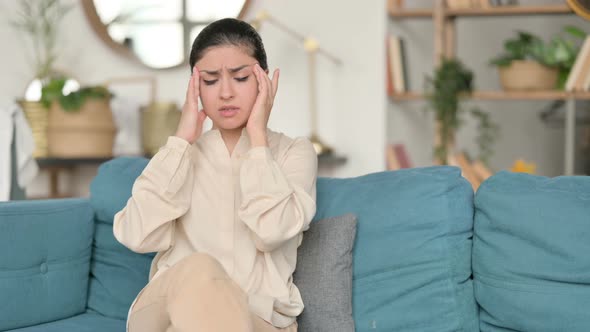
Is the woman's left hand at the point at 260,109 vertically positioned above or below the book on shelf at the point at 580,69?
below

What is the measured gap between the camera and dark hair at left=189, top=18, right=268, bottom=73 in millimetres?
2039

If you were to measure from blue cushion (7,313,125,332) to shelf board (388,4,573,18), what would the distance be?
270cm

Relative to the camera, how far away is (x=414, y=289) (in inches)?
78.4

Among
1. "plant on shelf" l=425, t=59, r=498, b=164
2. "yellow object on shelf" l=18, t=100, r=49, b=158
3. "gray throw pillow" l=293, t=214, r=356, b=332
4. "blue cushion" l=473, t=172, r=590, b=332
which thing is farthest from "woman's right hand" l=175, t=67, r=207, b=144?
"yellow object on shelf" l=18, t=100, r=49, b=158

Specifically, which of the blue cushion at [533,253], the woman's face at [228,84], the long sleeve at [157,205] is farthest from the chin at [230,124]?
the blue cushion at [533,253]

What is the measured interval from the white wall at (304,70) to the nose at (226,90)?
2.69 meters

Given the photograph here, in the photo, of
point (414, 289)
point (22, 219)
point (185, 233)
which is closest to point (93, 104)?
point (22, 219)

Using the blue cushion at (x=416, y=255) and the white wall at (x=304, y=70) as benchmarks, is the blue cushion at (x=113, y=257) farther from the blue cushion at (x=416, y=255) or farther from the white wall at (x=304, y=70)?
the white wall at (x=304, y=70)

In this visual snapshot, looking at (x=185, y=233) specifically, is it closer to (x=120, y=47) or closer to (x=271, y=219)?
(x=271, y=219)

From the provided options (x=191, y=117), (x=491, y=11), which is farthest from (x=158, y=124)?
(x=191, y=117)

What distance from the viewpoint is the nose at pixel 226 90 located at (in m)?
2.01

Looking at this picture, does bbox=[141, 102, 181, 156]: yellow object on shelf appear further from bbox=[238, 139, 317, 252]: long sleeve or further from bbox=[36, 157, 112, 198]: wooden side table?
bbox=[238, 139, 317, 252]: long sleeve

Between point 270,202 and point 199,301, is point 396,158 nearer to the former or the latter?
point 270,202

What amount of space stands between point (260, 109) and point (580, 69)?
2.60 metres
